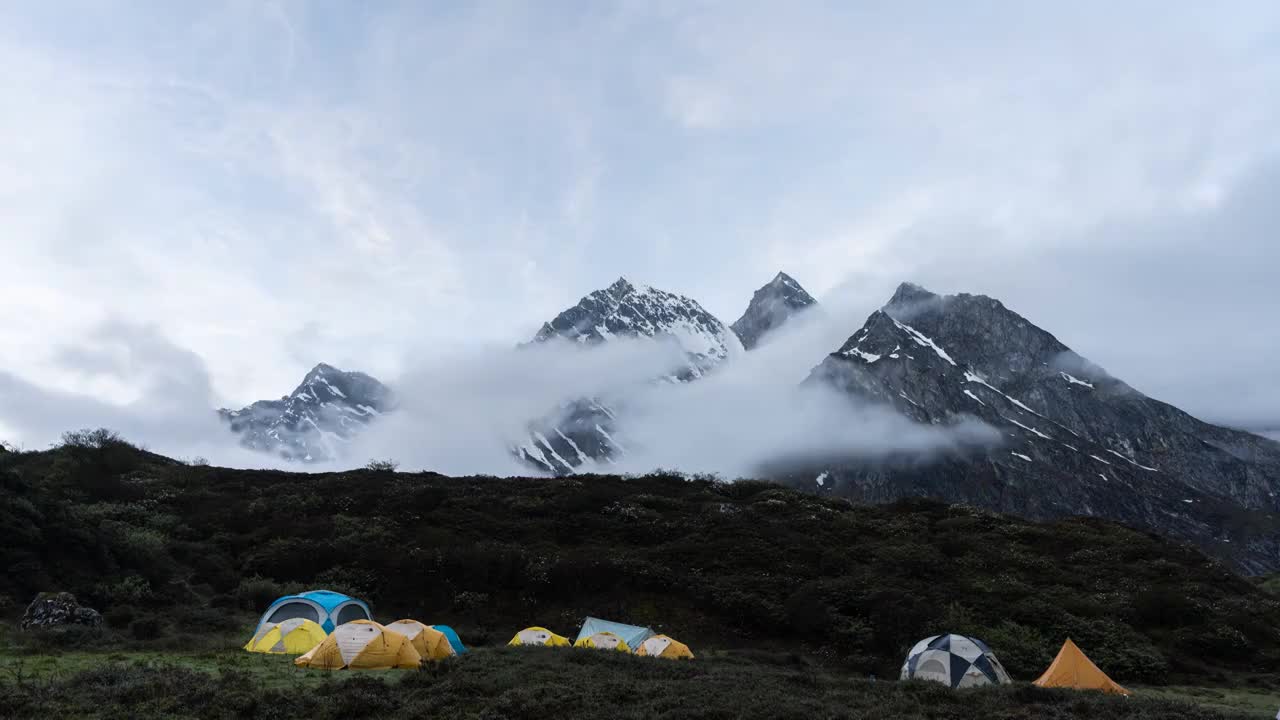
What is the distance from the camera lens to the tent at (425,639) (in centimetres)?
2394

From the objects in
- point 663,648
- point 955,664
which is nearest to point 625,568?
point 663,648

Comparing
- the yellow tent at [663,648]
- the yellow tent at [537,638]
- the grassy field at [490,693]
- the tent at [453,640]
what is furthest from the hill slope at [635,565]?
the grassy field at [490,693]

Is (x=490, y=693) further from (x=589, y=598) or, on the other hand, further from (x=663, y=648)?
(x=589, y=598)

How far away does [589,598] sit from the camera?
37375 mm

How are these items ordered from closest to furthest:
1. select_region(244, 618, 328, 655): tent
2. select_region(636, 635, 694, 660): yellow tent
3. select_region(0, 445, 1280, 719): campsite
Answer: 1. select_region(0, 445, 1280, 719): campsite
2. select_region(244, 618, 328, 655): tent
3. select_region(636, 635, 694, 660): yellow tent

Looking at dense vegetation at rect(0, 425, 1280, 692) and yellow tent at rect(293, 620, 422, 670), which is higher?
dense vegetation at rect(0, 425, 1280, 692)

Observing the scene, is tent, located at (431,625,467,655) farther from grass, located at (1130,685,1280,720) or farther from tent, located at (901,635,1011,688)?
grass, located at (1130,685,1280,720)

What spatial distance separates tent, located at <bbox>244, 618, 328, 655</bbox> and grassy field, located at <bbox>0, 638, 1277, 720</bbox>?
2191 mm

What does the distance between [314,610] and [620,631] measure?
11855mm

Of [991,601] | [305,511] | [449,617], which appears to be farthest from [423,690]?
[305,511]

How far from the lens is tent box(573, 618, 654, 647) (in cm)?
2981

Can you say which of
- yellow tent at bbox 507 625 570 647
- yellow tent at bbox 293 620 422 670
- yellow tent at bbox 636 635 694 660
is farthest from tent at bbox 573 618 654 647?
yellow tent at bbox 293 620 422 670

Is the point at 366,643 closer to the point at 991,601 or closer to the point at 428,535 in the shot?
the point at 428,535

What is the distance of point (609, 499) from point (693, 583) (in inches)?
591
